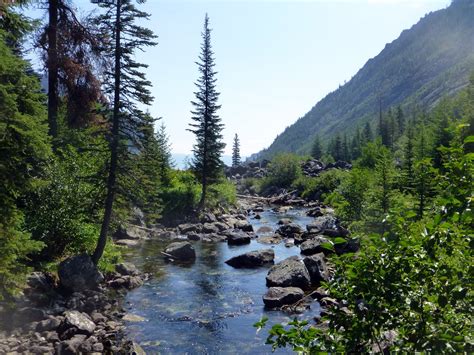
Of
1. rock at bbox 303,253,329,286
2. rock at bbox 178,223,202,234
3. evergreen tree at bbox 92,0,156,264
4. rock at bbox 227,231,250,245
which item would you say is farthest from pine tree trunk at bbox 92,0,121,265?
rock at bbox 178,223,202,234

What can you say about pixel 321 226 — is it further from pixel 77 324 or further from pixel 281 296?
pixel 77 324

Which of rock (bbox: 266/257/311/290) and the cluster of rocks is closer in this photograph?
the cluster of rocks

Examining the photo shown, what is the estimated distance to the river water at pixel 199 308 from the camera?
13070 mm

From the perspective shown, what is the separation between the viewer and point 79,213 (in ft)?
60.5

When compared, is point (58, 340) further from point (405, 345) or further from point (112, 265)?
point (405, 345)

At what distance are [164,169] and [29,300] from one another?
29580 mm

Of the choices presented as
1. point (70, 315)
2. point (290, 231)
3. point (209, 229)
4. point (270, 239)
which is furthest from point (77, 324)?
point (290, 231)

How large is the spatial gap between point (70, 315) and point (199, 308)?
519 cm

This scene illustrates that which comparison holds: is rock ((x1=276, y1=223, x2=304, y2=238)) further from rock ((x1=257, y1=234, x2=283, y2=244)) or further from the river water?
the river water

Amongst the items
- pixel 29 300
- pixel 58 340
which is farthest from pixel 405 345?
pixel 29 300

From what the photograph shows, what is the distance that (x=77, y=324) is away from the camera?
1295 cm

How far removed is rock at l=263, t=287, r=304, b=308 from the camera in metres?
16.6

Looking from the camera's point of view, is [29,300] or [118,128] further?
[118,128]

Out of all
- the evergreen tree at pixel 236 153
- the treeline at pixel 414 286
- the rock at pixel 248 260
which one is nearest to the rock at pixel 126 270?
the rock at pixel 248 260
